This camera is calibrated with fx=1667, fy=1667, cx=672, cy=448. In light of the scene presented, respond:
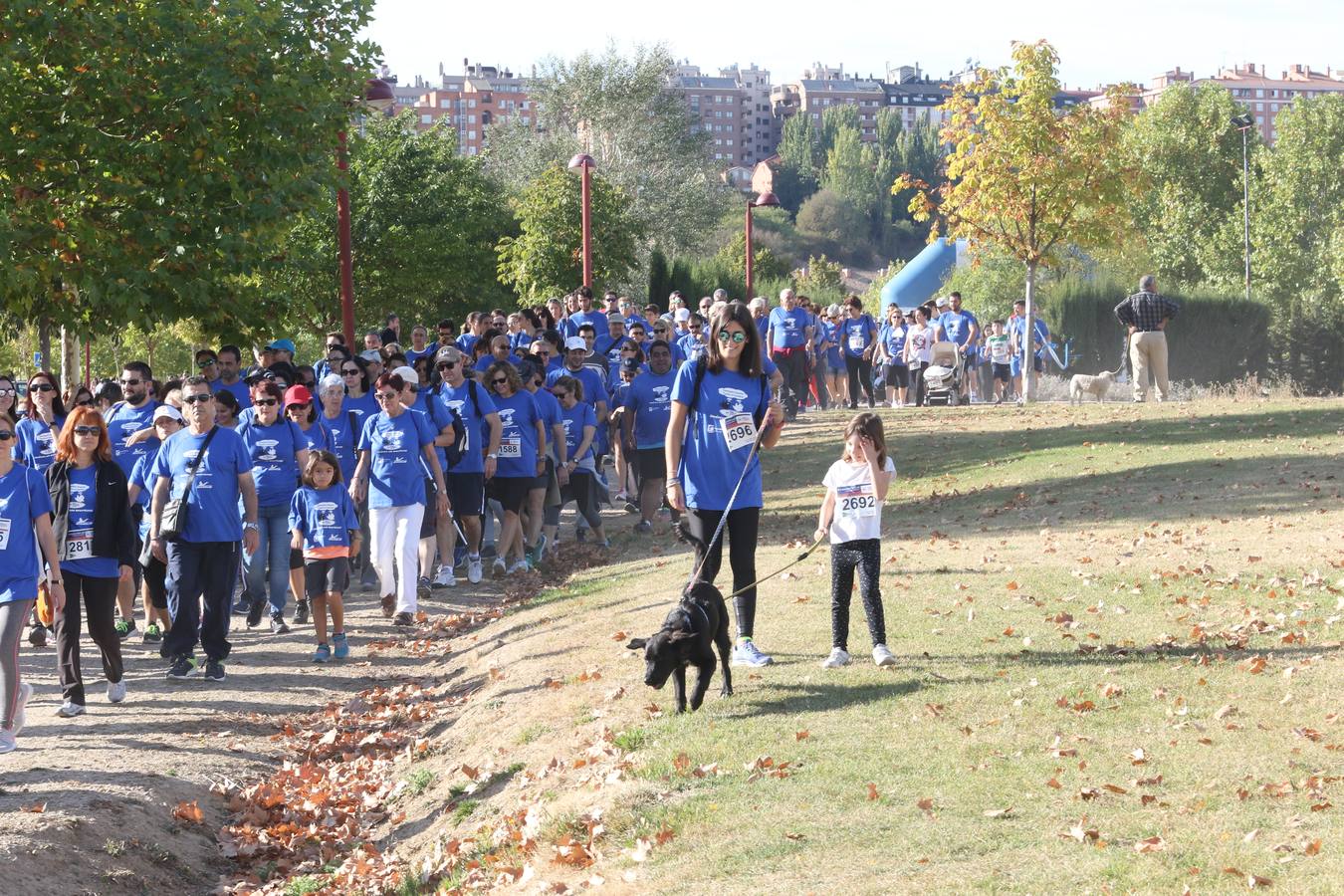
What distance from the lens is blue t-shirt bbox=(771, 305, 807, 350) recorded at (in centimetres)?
2503

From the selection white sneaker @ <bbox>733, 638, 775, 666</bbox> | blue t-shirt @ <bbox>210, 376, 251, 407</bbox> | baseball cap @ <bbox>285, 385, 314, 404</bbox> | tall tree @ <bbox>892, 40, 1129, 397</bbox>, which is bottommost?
white sneaker @ <bbox>733, 638, 775, 666</bbox>

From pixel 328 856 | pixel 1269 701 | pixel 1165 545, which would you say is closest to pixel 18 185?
pixel 328 856

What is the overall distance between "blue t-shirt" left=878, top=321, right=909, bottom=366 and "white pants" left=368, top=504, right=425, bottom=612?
601 inches

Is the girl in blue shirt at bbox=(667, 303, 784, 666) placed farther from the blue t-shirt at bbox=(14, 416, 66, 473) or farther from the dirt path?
the blue t-shirt at bbox=(14, 416, 66, 473)

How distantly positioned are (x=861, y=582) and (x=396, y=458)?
16.9 ft

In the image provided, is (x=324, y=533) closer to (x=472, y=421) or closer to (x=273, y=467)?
(x=273, y=467)

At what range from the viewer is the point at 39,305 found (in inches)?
747

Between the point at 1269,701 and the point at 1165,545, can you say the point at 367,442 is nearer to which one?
the point at 1165,545

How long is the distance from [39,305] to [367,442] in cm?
752

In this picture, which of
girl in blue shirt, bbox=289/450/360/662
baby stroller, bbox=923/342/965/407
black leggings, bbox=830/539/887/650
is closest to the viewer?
black leggings, bbox=830/539/887/650

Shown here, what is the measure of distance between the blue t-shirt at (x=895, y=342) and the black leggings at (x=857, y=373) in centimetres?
61

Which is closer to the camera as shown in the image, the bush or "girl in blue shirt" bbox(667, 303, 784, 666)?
"girl in blue shirt" bbox(667, 303, 784, 666)

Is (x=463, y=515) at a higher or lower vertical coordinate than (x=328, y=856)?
higher

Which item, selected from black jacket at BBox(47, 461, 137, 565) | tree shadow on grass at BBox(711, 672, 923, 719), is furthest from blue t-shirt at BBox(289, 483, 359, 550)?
tree shadow on grass at BBox(711, 672, 923, 719)
